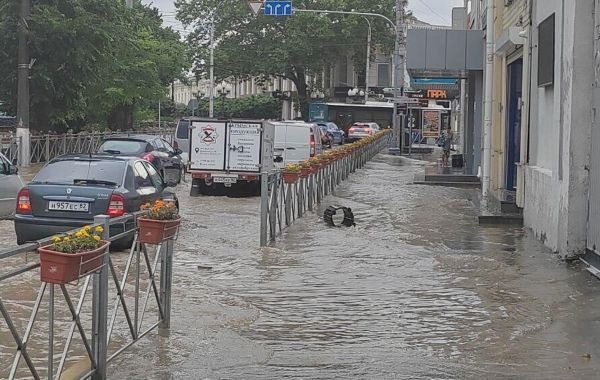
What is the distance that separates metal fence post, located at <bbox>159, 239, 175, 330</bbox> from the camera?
7805mm

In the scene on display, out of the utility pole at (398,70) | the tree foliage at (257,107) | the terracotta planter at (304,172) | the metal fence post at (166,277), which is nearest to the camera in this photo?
the metal fence post at (166,277)

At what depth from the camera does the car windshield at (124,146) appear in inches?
979

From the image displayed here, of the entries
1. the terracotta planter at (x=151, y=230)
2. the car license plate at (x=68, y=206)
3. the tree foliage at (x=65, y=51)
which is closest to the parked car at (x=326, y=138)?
the tree foliage at (x=65, y=51)

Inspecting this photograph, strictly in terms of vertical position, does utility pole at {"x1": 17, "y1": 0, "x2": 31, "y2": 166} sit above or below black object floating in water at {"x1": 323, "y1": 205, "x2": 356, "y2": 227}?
above

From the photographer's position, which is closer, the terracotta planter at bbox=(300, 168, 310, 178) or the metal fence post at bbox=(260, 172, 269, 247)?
the metal fence post at bbox=(260, 172, 269, 247)

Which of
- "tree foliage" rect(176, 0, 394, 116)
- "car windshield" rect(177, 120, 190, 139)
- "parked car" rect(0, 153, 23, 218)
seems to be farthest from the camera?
"tree foliage" rect(176, 0, 394, 116)

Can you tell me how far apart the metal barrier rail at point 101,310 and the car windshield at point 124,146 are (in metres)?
16.2

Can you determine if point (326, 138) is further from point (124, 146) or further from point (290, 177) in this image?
point (290, 177)

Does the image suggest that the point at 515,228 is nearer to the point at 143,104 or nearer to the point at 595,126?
the point at 595,126

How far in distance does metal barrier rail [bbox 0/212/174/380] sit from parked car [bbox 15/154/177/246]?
12.0 feet

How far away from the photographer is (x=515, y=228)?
16.3 metres

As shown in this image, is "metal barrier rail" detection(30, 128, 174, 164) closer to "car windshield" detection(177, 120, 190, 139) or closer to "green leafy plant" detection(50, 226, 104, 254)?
"car windshield" detection(177, 120, 190, 139)

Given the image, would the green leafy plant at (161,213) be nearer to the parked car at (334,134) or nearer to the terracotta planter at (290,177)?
the terracotta planter at (290,177)

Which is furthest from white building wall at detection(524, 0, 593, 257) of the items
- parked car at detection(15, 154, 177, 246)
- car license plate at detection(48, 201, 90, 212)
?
car license plate at detection(48, 201, 90, 212)
